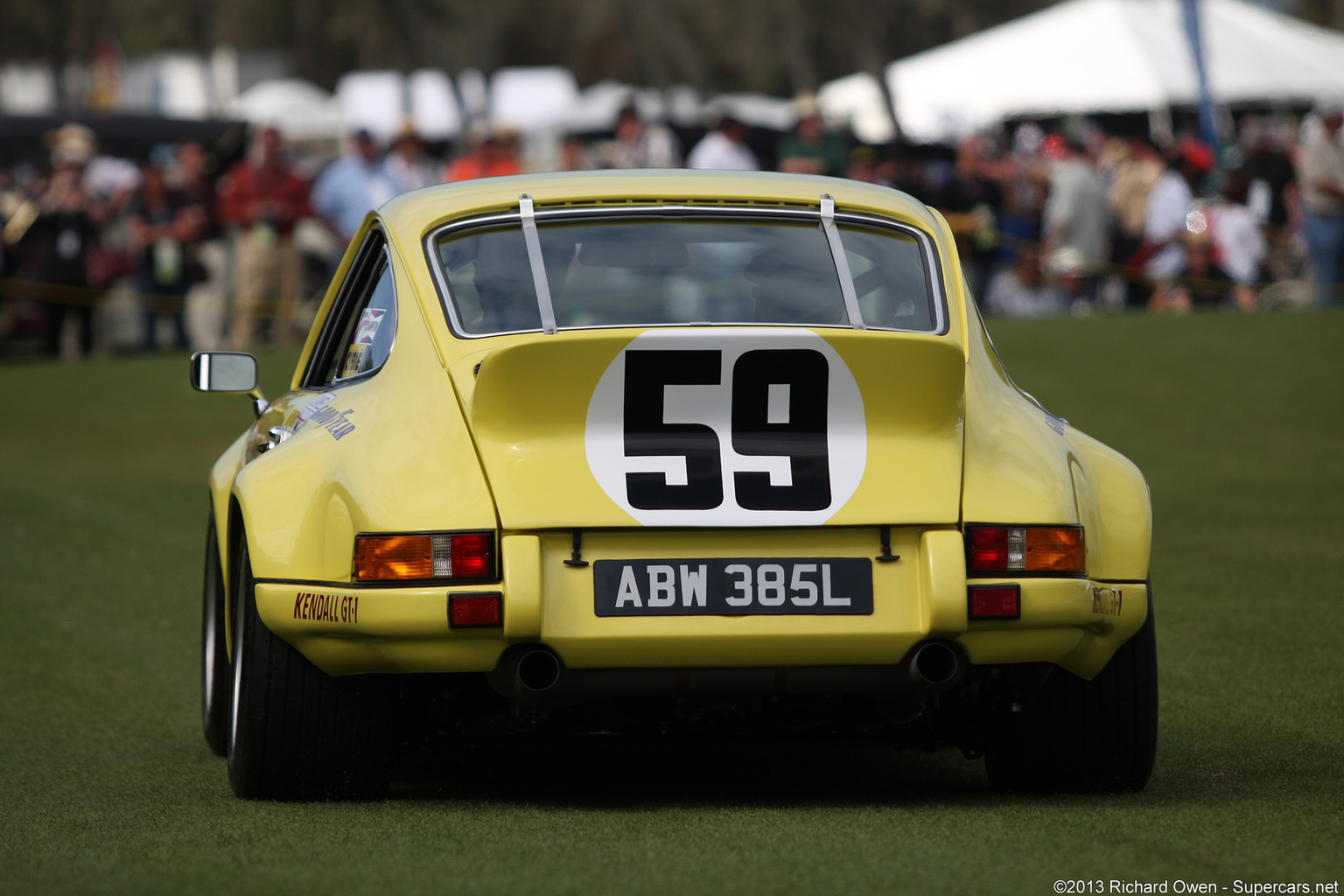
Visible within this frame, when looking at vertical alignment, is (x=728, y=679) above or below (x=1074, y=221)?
above

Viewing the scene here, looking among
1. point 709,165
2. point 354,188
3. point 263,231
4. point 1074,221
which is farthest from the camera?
point 1074,221

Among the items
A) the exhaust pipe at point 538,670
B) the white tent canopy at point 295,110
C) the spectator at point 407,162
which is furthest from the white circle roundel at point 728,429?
the white tent canopy at point 295,110

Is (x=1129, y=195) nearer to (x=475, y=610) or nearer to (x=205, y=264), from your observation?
(x=205, y=264)

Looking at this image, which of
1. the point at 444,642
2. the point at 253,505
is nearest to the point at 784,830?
the point at 444,642

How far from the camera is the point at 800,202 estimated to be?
5.18 m

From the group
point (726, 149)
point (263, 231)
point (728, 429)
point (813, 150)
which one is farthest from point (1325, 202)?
point (728, 429)

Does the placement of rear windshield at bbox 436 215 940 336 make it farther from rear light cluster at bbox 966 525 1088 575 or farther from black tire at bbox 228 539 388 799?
black tire at bbox 228 539 388 799

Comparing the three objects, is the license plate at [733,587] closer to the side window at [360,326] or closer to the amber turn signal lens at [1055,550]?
the amber turn signal lens at [1055,550]

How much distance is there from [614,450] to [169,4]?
64617mm

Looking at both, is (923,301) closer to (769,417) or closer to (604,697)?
(769,417)

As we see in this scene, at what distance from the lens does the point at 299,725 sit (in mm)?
4625

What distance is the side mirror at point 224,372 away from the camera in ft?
19.7

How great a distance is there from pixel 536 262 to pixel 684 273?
1.30 feet

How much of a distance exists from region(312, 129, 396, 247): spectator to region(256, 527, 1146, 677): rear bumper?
1522 centimetres
